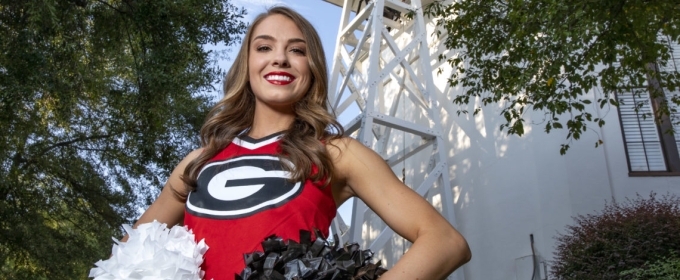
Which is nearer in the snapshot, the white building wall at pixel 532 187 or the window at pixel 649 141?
the white building wall at pixel 532 187

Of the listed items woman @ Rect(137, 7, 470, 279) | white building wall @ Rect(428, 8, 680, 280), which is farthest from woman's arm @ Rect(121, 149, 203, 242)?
white building wall @ Rect(428, 8, 680, 280)

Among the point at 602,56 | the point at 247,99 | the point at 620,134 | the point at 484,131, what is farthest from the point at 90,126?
the point at 247,99

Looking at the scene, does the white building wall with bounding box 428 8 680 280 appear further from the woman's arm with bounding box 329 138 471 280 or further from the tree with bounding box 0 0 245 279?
the woman's arm with bounding box 329 138 471 280

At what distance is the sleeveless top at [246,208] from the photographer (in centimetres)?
144

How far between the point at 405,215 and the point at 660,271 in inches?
212

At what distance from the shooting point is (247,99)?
1893 mm

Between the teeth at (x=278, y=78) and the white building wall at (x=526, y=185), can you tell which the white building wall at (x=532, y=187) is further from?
the teeth at (x=278, y=78)

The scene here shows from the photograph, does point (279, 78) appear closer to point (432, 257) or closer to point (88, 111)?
point (432, 257)

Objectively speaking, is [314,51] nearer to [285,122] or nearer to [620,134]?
[285,122]

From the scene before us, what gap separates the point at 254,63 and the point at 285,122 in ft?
0.61

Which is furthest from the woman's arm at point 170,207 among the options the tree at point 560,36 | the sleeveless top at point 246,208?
the tree at point 560,36

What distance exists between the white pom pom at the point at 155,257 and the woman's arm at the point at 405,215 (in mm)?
397

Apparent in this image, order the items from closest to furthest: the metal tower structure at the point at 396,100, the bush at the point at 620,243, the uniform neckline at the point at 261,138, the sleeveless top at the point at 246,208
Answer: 1. the sleeveless top at the point at 246,208
2. the uniform neckline at the point at 261,138
3. the bush at the point at 620,243
4. the metal tower structure at the point at 396,100

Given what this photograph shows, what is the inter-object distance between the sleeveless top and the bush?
5.52 metres
